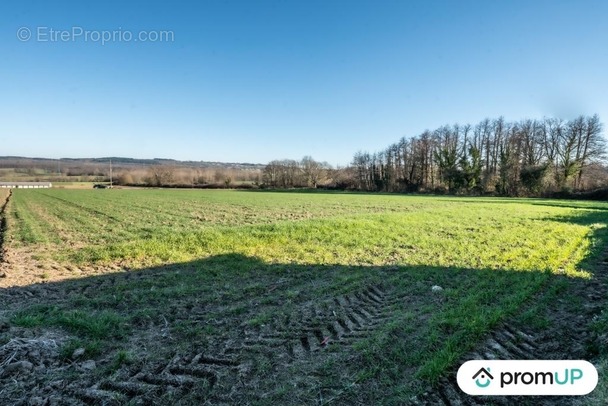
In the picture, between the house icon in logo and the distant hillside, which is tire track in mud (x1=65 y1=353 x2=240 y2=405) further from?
the distant hillside

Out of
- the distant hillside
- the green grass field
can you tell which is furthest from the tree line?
the distant hillside

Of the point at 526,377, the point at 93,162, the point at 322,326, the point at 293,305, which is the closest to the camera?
the point at 526,377

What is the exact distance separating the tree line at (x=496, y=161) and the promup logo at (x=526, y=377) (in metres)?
52.6

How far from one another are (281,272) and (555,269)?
6.40 metres

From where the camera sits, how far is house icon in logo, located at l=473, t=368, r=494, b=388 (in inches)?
130

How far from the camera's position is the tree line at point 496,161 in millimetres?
47281

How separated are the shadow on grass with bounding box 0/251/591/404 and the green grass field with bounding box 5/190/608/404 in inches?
0.8

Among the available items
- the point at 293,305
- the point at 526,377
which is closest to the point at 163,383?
the point at 293,305

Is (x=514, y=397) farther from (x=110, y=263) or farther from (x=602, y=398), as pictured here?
(x=110, y=263)

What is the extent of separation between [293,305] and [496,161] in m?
62.3

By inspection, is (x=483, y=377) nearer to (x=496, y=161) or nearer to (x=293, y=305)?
(x=293, y=305)

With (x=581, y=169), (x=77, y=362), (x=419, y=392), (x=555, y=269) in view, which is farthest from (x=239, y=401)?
(x=581, y=169)

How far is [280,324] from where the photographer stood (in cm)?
482

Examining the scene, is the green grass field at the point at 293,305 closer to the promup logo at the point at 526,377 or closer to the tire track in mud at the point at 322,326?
the tire track in mud at the point at 322,326
